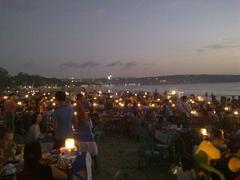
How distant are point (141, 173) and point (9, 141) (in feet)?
14.4

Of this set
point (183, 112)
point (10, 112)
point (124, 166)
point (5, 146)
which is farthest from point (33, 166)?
point (10, 112)

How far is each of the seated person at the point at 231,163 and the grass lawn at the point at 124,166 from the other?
4062 millimetres

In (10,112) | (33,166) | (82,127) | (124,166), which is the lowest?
(124,166)

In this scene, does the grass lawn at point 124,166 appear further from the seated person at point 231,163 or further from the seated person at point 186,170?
the seated person at point 231,163

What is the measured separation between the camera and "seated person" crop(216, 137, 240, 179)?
5523 millimetres

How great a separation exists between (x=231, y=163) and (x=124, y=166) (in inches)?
227

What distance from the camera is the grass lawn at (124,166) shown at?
990cm

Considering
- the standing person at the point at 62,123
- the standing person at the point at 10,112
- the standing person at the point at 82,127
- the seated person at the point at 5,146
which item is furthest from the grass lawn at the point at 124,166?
the standing person at the point at 10,112

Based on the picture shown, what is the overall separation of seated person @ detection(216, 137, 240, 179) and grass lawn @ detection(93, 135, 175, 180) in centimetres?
406

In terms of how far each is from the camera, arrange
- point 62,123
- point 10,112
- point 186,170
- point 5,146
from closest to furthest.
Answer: point 186,170
point 5,146
point 62,123
point 10,112

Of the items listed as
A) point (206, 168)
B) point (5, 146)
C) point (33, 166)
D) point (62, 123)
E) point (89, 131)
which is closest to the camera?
point (33, 166)

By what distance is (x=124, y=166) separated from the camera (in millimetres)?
11062

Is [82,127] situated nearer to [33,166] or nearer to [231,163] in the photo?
[231,163]

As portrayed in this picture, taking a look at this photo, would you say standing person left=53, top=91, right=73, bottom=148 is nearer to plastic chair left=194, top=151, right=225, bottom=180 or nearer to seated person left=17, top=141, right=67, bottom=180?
plastic chair left=194, top=151, right=225, bottom=180
